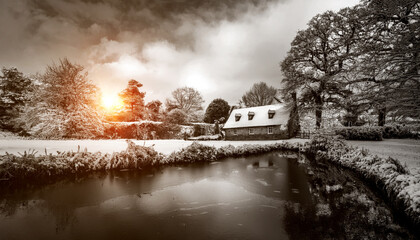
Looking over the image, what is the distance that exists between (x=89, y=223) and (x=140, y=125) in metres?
19.2

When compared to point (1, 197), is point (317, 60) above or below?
above

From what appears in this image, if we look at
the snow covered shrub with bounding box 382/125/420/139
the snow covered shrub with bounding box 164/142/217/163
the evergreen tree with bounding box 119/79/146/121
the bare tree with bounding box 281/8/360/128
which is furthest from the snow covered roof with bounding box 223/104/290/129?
the evergreen tree with bounding box 119/79/146/121

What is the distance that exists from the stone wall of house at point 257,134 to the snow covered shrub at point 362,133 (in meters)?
6.96

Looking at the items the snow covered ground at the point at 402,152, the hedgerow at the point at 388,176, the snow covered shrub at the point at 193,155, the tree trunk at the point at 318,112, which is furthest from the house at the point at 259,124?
the snow covered shrub at the point at 193,155

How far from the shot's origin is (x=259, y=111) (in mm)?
30031

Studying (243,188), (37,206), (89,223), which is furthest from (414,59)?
(37,206)

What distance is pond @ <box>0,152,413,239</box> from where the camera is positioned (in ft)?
14.5

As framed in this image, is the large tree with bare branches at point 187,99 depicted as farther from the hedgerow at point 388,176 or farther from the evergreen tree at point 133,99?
the hedgerow at point 388,176

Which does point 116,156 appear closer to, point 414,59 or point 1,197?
point 1,197

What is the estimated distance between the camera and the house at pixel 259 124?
2656 cm

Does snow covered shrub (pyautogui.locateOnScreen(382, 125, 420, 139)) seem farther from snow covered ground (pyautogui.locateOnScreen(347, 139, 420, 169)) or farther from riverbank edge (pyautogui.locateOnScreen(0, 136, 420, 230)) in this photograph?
riverbank edge (pyautogui.locateOnScreen(0, 136, 420, 230))

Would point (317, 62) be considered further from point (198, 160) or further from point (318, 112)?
point (198, 160)

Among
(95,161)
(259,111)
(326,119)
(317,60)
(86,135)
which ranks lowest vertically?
(95,161)

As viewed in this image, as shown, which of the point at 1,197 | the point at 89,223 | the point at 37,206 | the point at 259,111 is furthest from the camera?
the point at 259,111
